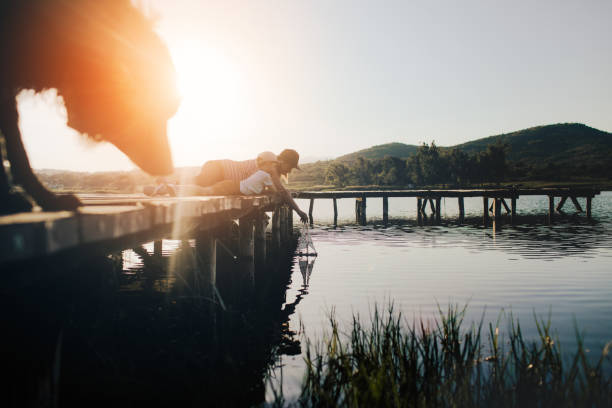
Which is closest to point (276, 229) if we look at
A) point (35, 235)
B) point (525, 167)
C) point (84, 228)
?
point (84, 228)

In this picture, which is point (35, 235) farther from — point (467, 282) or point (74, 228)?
point (467, 282)

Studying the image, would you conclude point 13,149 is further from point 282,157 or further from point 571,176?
point 571,176

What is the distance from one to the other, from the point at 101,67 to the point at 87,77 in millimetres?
138

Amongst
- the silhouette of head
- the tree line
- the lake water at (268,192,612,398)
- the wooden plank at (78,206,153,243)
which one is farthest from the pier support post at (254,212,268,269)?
the tree line

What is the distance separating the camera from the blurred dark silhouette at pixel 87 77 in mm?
2193

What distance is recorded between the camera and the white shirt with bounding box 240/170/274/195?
7.60 m

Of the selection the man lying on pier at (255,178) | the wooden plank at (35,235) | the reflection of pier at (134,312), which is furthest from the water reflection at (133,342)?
the man lying on pier at (255,178)

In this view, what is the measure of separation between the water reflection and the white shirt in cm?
173

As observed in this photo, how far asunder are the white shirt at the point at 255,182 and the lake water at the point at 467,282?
2.05 metres

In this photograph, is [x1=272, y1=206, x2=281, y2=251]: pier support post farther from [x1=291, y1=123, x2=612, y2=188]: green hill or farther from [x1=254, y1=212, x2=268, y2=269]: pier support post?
[x1=291, y1=123, x2=612, y2=188]: green hill

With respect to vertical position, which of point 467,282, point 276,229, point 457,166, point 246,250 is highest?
point 457,166

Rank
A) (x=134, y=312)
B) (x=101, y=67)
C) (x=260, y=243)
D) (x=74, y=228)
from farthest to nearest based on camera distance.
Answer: (x=260, y=243)
(x=134, y=312)
(x=101, y=67)
(x=74, y=228)

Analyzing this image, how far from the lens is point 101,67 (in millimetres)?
2809

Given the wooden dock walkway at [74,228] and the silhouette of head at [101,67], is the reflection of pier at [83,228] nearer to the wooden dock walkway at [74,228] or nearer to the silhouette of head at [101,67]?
the wooden dock walkway at [74,228]
